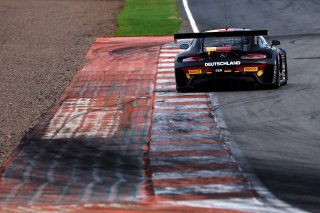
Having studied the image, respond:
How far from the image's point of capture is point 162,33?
2941cm

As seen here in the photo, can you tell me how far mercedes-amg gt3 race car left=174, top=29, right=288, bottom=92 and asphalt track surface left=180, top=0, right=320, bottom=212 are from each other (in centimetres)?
31

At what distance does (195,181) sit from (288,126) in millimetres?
3578

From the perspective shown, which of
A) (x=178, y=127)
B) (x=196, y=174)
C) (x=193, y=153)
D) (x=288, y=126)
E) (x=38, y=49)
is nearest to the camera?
(x=196, y=174)

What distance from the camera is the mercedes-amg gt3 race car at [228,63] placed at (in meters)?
16.3

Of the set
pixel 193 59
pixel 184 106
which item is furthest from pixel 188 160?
pixel 193 59

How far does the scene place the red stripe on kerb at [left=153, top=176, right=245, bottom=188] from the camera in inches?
392

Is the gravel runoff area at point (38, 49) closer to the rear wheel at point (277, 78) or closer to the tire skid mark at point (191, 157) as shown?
the tire skid mark at point (191, 157)

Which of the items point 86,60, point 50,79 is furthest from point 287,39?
point 50,79

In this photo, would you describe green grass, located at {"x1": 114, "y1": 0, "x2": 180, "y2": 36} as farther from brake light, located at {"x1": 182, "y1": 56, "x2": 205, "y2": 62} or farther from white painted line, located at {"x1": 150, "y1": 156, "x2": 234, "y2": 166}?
white painted line, located at {"x1": 150, "y1": 156, "x2": 234, "y2": 166}

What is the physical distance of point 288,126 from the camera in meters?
13.3

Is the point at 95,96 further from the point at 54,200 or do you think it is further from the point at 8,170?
the point at 54,200

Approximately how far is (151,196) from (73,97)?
26.9 feet

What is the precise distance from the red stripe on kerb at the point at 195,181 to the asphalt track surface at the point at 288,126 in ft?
1.02

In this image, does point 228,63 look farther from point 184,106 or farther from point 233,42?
point 184,106
